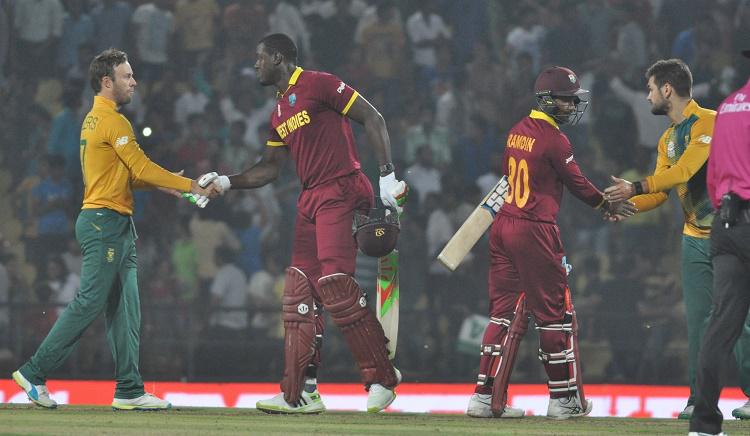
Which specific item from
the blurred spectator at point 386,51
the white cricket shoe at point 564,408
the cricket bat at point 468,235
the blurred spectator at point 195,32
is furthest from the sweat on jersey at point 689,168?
the blurred spectator at point 195,32

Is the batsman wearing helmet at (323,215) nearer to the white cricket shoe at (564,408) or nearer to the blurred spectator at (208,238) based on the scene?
the white cricket shoe at (564,408)

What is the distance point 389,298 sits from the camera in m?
6.20

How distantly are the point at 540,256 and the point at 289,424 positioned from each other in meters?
1.44

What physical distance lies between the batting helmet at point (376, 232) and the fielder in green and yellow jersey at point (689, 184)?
1065 mm

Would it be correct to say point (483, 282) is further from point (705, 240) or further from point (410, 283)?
point (705, 240)

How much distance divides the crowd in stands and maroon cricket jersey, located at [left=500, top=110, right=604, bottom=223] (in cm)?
355

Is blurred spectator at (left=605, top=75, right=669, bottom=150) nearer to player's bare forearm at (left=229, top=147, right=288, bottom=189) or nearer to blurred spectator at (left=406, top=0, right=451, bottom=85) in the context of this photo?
blurred spectator at (left=406, top=0, right=451, bottom=85)

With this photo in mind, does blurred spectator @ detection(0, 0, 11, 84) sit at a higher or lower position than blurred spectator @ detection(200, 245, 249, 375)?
higher

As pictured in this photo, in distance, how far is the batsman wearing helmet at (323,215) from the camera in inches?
226

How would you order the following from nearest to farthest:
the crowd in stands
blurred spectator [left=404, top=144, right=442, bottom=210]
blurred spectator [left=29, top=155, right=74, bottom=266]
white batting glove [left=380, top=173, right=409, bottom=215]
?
1. white batting glove [left=380, top=173, right=409, bottom=215]
2. the crowd in stands
3. blurred spectator [left=29, top=155, right=74, bottom=266]
4. blurred spectator [left=404, top=144, right=442, bottom=210]

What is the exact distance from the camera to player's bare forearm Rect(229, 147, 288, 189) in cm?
617

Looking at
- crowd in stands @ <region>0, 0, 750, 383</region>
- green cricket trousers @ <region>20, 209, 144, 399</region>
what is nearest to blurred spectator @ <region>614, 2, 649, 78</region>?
crowd in stands @ <region>0, 0, 750, 383</region>

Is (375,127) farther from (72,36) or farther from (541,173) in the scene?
(72,36)

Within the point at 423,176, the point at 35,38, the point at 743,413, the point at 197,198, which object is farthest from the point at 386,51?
the point at 743,413
